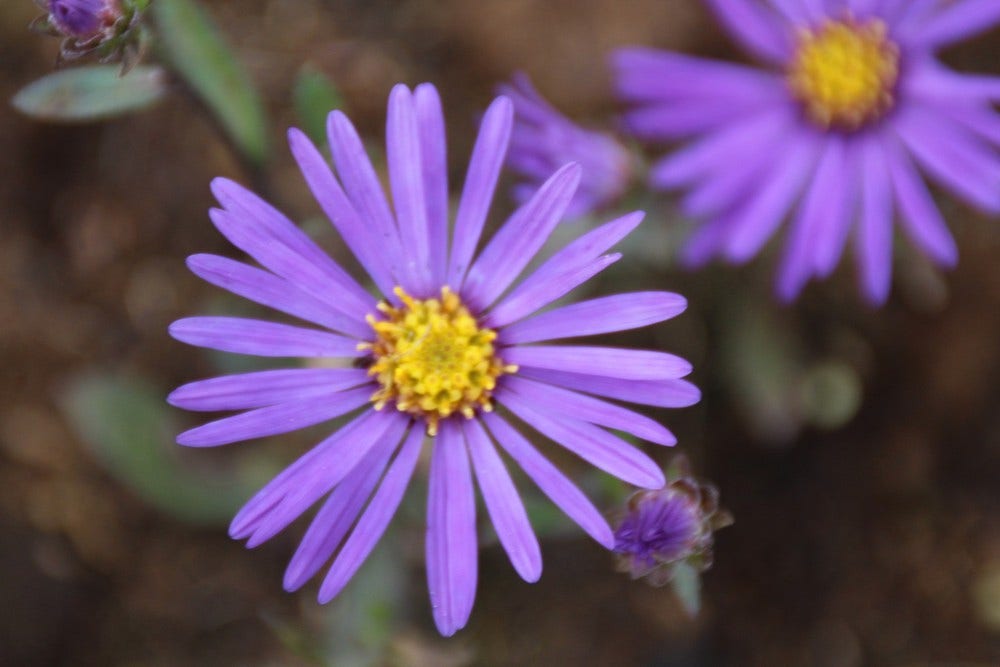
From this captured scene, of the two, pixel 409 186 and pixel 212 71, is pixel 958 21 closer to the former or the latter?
pixel 409 186

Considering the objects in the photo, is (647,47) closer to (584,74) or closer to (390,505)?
(584,74)

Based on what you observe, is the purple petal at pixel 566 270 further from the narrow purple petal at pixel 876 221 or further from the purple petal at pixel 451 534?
the narrow purple petal at pixel 876 221

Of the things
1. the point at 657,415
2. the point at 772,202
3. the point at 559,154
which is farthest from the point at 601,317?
the point at 657,415

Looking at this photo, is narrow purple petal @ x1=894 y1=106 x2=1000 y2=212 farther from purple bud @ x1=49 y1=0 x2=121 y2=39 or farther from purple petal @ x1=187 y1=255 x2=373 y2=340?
purple bud @ x1=49 y1=0 x2=121 y2=39

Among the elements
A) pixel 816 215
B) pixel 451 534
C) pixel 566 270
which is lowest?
pixel 451 534

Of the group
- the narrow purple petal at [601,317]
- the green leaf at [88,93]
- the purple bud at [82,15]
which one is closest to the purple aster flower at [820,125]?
the narrow purple petal at [601,317]

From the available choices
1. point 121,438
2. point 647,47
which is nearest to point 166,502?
point 121,438
